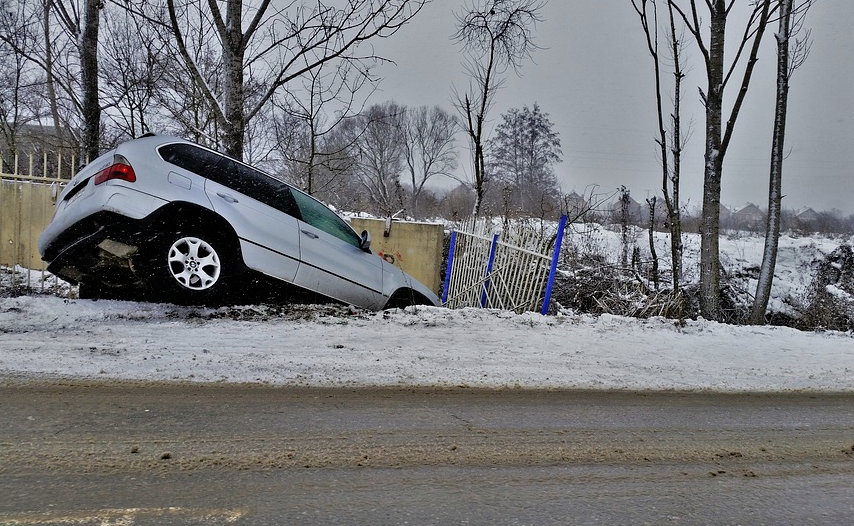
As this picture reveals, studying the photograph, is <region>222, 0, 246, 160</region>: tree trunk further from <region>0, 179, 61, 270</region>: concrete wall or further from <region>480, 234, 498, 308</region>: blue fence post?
<region>480, 234, 498, 308</region>: blue fence post

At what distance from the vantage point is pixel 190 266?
5.93 m

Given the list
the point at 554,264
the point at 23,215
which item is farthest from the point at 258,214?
the point at 23,215

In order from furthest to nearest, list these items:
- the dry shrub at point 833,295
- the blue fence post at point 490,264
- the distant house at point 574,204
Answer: the distant house at point 574,204 → the dry shrub at point 833,295 → the blue fence post at point 490,264

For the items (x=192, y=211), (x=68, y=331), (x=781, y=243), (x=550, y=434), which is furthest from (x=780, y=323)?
(x=68, y=331)

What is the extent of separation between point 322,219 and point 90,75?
20.8ft

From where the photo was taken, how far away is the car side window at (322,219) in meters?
6.96

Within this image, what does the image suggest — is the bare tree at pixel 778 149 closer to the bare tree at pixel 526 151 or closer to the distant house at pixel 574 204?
the distant house at pixel 574 204

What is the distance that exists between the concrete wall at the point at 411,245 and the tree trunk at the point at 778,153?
5.79 m

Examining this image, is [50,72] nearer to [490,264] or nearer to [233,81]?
[233,81]

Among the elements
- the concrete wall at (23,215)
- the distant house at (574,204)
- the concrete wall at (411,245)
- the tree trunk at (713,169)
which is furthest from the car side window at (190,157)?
the distant house at (574,204)

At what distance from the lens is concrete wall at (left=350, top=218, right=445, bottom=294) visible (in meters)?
11.1

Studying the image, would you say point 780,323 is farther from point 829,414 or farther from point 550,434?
point 550,434

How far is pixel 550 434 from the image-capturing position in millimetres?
3350

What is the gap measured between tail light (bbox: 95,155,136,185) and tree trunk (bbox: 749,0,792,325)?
31.5 feet
